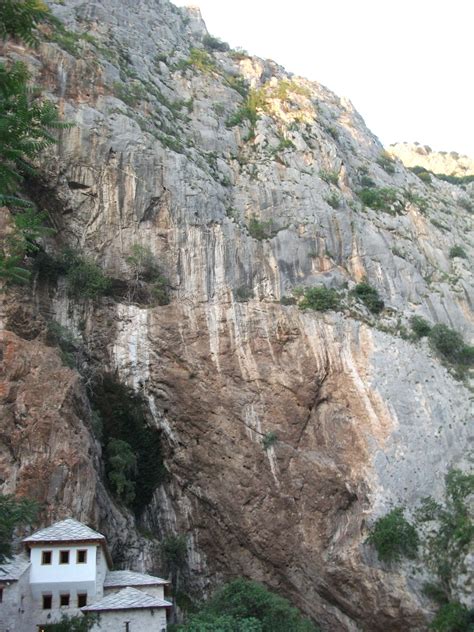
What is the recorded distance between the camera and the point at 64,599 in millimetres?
26953

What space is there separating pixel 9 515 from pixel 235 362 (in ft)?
48.6

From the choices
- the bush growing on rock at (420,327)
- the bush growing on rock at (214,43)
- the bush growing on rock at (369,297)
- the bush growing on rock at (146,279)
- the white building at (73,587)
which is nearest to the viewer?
the white building at (73,587)

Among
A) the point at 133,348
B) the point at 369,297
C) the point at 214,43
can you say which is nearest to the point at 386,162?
the point at 214,43

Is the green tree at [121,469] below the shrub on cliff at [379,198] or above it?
below

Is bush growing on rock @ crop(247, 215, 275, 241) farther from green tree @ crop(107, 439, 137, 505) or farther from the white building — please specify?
the white building

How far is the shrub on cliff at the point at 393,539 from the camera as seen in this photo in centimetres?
3097

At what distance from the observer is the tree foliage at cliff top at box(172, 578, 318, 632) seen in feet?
87.8

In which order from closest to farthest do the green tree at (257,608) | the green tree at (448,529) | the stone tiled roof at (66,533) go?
the stone tiled roof at (66,533) → the green tree at (257,608) → the green tree at (448,529)

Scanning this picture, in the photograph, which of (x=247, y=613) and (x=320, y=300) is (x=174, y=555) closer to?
(x=247, y=613)

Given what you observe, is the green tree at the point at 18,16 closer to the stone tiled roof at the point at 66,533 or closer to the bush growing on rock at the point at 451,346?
the stone tiled roof at the point at 66,533

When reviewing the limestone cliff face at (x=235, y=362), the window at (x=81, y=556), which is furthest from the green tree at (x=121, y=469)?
the window at (x=81, y=556)

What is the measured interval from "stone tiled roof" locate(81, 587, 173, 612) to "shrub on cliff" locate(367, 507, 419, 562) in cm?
938

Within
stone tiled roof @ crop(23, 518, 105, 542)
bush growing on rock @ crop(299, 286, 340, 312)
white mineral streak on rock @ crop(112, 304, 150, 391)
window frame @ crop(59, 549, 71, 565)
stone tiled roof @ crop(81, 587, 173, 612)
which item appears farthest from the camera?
bush growing on rock @ crop(299, 286, 340, 312)

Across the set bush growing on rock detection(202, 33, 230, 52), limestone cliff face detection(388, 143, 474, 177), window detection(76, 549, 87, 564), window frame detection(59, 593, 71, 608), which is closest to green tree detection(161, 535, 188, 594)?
window detection(76, 549, 87, 564)
